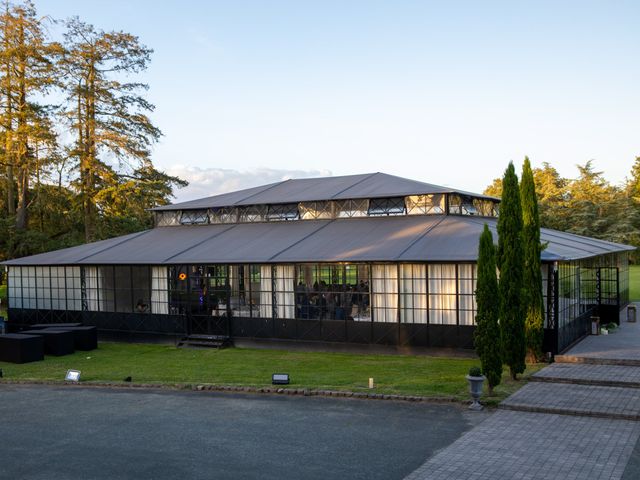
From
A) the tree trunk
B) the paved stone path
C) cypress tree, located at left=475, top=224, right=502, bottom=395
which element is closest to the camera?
the paved stone path

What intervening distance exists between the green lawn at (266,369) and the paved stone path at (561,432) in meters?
1.01

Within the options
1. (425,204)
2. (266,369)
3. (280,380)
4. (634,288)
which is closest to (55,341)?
(266,369)

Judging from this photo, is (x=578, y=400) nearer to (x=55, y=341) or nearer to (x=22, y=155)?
(x=55, y=341)

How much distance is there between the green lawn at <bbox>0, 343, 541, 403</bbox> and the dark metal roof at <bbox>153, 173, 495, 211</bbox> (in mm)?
6854

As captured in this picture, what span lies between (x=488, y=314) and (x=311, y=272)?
808 cm

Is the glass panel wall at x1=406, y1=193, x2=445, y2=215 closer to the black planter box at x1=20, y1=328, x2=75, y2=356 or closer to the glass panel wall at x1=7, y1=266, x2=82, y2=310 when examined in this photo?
the black planter box at x1=20, y1=328, x2=75, y2=356

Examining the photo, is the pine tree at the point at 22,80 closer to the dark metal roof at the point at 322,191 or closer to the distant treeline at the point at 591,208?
the dark metal roof at the point at 322,191

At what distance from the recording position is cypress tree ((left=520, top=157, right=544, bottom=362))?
1520 centimetres

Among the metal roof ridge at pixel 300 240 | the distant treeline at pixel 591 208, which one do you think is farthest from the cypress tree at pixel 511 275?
the distant treeline at pixel 591 208

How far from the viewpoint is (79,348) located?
21094 millimetres

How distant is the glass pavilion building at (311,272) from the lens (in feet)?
58.9

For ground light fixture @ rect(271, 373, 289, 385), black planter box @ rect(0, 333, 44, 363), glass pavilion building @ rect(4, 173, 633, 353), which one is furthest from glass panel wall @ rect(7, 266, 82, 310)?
ground light fixture @ rect(271, 373, 289, 385)

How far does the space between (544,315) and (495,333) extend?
3.93m

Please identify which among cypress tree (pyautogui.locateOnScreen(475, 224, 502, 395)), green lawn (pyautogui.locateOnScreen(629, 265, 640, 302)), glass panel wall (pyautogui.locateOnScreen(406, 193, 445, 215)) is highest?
glass panel wall (pyautogui.locateOnScreen(406, 193, 445, 215))
